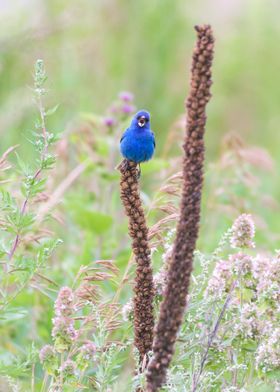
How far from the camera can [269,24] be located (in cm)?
892

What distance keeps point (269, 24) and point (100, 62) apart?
1881mm

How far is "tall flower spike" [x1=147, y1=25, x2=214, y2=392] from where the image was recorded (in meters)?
2.09

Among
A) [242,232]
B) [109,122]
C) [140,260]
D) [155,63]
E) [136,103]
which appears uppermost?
[155,63]

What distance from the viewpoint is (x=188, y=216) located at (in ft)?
7.04

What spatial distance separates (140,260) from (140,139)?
1.11 meters

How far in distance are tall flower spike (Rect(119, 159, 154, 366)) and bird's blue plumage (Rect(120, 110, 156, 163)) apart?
811 millimetres

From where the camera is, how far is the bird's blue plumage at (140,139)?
3.36 metres

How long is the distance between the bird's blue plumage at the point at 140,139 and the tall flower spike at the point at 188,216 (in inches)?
45.4

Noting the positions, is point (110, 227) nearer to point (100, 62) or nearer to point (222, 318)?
point (222, 318)

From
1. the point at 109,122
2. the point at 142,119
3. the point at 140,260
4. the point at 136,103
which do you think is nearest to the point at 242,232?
the point at 140,260

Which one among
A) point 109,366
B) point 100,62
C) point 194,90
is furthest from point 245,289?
point 100,62

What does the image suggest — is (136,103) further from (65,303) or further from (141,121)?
(65,303)

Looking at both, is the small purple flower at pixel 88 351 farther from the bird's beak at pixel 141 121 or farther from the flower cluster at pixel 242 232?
the bird's beak at pixel 141 121

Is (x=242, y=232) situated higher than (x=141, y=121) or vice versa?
(x=141, y=121)
